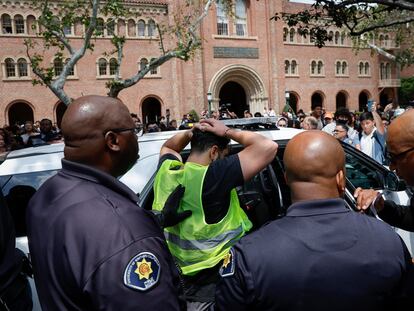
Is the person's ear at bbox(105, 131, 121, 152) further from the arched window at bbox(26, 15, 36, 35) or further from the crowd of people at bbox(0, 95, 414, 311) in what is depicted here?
the arched window at bbox(26, 15, 36, 35)

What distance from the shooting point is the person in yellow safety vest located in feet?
7.72

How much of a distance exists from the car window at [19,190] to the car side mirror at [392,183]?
9.44 ft

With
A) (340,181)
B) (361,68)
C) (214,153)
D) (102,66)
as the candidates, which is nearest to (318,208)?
(340,181)

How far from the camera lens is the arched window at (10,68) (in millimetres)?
24672

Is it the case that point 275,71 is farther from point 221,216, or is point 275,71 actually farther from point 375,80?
point 221,216

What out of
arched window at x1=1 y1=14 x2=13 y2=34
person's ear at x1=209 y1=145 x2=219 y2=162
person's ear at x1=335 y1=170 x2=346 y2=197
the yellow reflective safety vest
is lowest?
the yellow reflective safety vest

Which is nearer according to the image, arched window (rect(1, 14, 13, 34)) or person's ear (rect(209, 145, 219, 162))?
person's ear (rect(209, 145, 219, 162))

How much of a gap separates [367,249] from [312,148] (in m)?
0.43

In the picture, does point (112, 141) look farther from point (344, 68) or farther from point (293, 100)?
point (344, 68)

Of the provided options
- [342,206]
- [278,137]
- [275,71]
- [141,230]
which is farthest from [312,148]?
[275,71]

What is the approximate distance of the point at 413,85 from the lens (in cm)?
3888

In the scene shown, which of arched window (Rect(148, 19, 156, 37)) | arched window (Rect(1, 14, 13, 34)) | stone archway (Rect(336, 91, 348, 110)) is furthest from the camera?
stone archway (Rect(336, 91, 348, 110))

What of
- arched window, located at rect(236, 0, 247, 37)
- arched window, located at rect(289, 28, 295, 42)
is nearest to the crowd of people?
arched window, located at rect(236, 0, 247, 37)

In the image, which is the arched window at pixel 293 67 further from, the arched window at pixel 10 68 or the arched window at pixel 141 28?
the arched window at pixel 10 68
